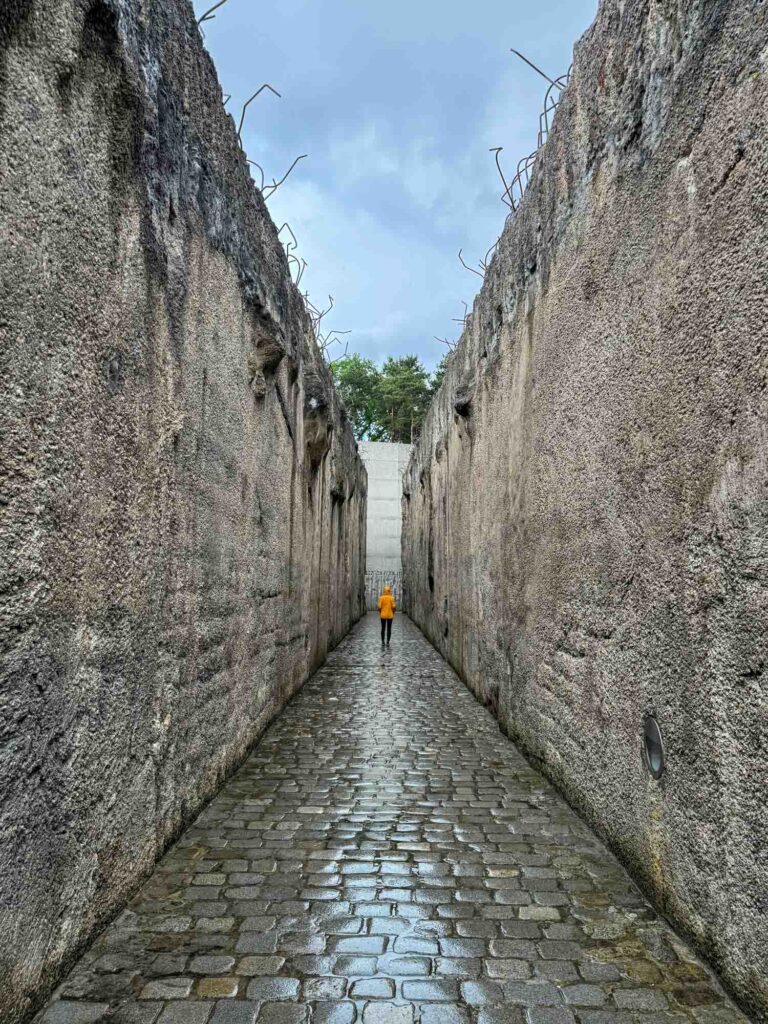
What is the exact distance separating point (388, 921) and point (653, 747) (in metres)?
1.26

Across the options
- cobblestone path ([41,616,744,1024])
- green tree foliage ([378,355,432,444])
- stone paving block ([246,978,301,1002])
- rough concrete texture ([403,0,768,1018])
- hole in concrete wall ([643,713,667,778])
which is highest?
green tree foliage ([378,355,432,444])

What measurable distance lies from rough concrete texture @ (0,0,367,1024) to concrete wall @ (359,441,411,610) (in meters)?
21.9

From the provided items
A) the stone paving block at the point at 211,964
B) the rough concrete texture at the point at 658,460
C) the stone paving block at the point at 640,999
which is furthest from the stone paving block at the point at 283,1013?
the rough concrete texture at the point at 658,460

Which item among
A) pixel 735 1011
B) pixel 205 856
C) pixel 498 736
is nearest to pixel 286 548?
pixel 498 736

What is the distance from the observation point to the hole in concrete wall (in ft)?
9.82

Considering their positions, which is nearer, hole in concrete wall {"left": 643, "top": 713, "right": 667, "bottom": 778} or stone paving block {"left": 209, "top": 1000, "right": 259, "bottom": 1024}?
stone paving block {"left": 209, "top": 1000, "right": 259, "bottom": 1024}

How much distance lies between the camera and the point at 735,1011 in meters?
2.29

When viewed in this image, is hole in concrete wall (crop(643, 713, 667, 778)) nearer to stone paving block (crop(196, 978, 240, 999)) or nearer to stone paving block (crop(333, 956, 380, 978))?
stone paving block (crop(333, 956, 380, 978))

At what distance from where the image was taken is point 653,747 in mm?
3092

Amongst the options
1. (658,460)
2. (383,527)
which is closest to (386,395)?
(383,527)

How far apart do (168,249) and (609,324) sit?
2180mm

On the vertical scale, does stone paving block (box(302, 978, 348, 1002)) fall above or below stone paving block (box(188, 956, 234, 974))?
above

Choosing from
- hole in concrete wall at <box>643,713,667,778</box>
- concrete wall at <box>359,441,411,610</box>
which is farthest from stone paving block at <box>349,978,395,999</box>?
concrete wall at <box>359,441,411,610</box>

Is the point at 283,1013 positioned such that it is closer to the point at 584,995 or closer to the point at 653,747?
the point at 584,995
